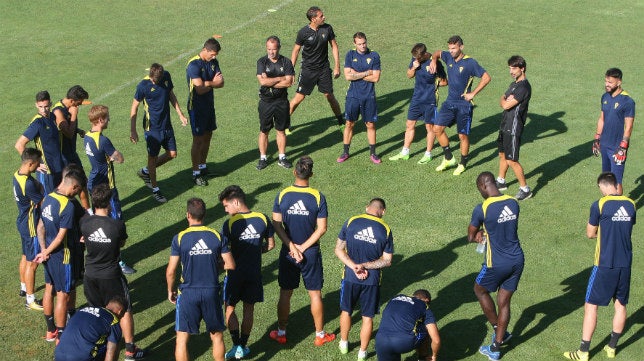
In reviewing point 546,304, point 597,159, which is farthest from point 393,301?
point 597,159

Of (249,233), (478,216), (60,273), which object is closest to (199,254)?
(249,233)

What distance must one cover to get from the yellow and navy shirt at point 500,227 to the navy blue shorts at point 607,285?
3.11 feet

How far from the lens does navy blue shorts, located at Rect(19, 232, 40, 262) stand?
11203 millimetres

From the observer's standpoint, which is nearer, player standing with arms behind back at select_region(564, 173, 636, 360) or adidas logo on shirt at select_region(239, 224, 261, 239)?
adidas logo on shirt at select_region(239, 224, 261, 239)

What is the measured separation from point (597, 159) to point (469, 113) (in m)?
2.82

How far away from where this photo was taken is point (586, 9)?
80.8 feet

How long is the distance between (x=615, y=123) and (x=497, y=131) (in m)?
3.93

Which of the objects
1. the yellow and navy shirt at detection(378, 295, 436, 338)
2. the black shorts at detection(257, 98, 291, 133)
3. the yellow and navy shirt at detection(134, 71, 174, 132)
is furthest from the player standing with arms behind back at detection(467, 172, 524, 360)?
the yellow and navy shirt at detection(134, 71, 174, 132)

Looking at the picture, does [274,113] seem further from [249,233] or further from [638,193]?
[638,193]

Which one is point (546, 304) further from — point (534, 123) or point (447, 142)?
point (534, 123)

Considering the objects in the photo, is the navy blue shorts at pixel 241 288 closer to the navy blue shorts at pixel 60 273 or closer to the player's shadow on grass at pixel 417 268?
the navy blue shorts at pixel 60 273

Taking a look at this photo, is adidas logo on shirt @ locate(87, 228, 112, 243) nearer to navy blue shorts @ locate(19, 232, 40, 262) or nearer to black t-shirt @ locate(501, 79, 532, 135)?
navy blue shorts @ locate(19, 232, 40, 262)

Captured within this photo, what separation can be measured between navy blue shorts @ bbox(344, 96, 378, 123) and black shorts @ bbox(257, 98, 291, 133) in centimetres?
118

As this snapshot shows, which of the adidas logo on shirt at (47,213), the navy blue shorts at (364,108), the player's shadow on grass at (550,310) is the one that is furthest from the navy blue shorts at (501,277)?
the navy blue shorts at (364,108)
